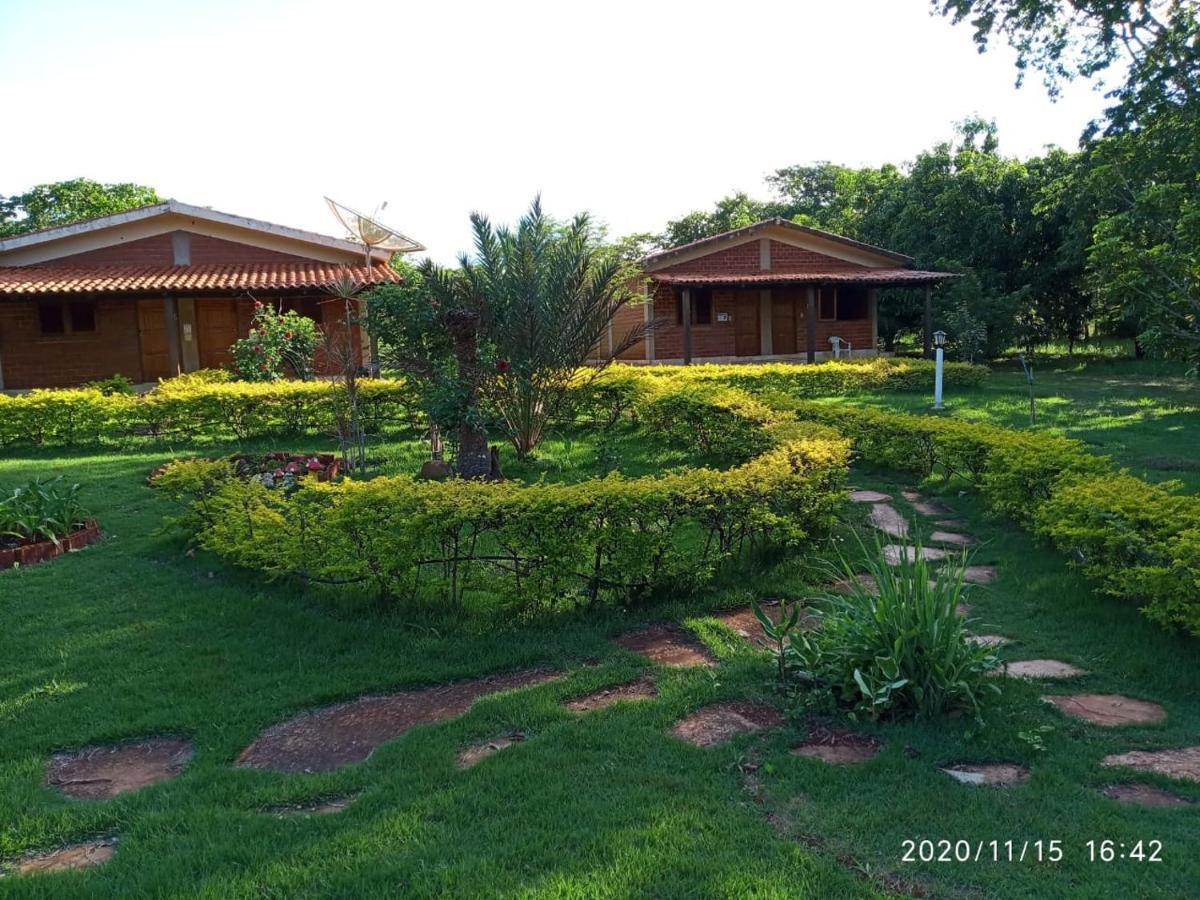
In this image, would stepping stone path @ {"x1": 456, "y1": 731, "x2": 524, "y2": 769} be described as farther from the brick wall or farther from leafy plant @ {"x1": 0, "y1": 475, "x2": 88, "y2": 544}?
the brick wall

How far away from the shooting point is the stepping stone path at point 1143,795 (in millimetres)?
3215

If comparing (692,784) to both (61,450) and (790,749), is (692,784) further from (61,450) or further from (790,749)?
(61,450)

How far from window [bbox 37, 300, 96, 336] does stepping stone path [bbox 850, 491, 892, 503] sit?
58.0ft

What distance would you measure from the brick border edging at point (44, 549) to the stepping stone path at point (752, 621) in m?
5.13

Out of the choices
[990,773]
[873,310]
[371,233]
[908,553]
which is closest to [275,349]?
[371,233]

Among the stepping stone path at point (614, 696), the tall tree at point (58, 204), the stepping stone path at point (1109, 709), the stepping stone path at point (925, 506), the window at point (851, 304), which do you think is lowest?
the stepping stone path at point (1109, 709)

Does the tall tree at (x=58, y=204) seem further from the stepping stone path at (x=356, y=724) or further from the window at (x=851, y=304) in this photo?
the stepping stone path at (x=356, y=724)

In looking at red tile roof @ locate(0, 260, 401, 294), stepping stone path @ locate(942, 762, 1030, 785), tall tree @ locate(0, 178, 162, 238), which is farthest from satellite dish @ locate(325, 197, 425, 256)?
tall tree @ locate(0, 178, 162, 238)

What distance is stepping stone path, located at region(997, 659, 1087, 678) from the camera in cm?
443

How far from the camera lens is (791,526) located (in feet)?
19.4

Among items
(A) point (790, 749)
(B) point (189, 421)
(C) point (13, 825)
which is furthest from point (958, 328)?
(C) point (13, 825)

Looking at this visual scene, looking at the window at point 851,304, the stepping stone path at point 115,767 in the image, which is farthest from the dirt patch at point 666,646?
the window at point 851,304

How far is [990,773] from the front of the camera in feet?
11.2

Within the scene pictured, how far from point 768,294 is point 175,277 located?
578 inches
